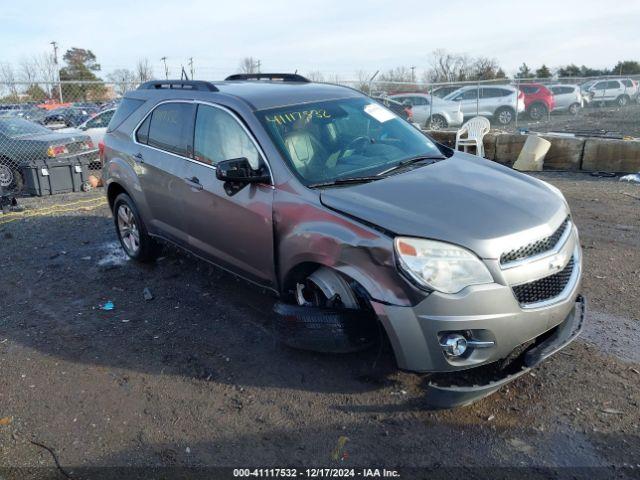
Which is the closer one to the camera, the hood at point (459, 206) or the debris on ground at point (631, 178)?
the hood at point (459, 206)

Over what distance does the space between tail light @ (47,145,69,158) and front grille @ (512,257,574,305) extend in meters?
10.8

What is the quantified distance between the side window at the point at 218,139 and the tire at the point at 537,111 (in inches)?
812

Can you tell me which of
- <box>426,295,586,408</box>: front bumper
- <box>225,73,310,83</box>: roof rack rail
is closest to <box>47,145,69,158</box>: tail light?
<box>225,73,310,83</box>: roof rack rail

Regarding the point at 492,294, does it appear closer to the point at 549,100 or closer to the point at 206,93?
the point at 206,93

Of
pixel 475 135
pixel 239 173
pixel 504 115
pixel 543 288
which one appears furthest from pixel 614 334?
pixel 504 115

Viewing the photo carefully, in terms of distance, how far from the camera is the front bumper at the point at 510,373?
120 inches

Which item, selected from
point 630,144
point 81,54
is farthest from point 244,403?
point 81,54

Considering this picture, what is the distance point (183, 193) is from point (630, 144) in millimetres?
8647

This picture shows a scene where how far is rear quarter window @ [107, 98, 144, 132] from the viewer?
5782 millimetres

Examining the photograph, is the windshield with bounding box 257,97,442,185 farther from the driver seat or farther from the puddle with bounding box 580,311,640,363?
the puddle with bounding box 580,311,640,363

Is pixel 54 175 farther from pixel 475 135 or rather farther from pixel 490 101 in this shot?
pixel 490 101

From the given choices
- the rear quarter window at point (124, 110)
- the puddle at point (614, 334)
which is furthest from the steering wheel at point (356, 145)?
the rear quarter window at point (124, 110)

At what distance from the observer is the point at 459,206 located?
336cm

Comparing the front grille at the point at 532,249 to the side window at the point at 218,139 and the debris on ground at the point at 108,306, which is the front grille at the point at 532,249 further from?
the debris on ground at the point at 108,306
